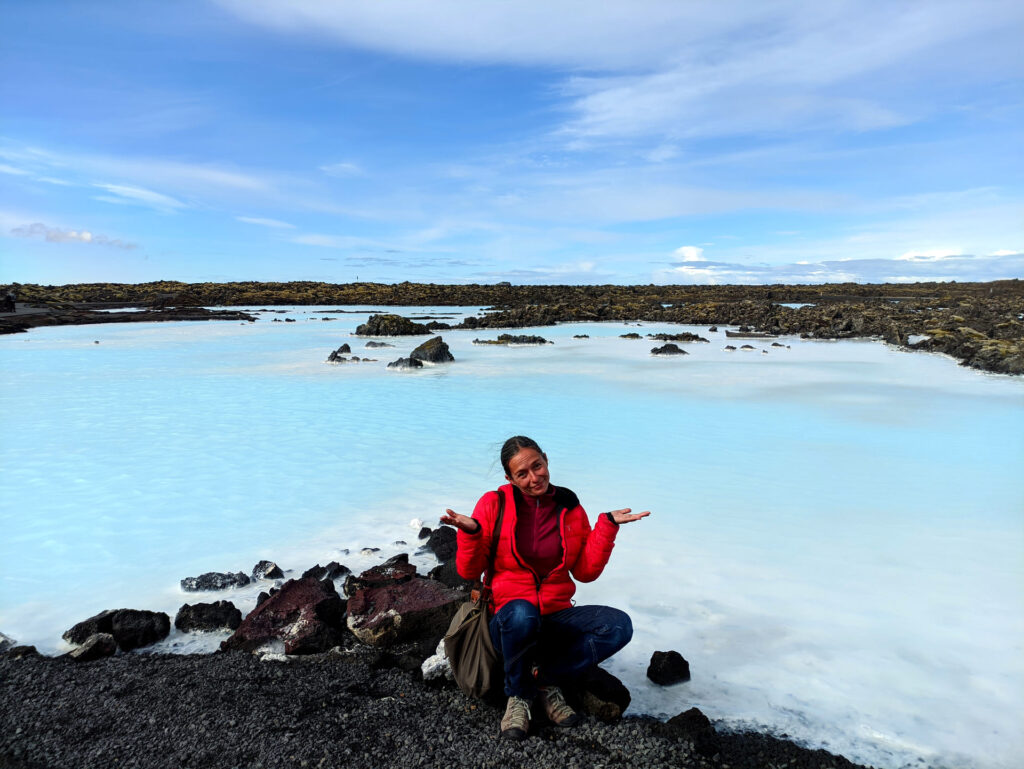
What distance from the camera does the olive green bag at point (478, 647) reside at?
3.04 metres

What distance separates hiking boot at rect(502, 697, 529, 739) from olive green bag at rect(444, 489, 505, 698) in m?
0.16

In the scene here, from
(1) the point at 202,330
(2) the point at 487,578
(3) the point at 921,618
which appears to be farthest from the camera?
(1) the point at 202,330

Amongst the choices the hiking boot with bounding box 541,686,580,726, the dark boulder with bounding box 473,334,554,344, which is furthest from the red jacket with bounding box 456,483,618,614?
the dark boulder with bounding box 473,334,554,344

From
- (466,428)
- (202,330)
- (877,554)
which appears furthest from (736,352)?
(202,330)

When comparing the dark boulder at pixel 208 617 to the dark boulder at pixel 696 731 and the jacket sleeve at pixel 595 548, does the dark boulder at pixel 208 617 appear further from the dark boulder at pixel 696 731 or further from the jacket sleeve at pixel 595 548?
the dark boulder at pixel 696 731

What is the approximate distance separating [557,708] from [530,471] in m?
1.08

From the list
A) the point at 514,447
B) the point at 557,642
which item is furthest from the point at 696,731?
the point at 514,447

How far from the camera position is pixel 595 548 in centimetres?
306

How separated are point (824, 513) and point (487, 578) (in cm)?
454

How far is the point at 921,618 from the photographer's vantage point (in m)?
4.32

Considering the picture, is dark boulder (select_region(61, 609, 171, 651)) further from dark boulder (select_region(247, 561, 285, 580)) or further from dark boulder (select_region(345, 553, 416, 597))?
dark boulder (select_region(345, 553, 416, 597))

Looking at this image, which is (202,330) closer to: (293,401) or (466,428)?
(293,401)

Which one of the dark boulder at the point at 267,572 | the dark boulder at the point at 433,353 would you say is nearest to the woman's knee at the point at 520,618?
the dark boulder at the point at 267,572

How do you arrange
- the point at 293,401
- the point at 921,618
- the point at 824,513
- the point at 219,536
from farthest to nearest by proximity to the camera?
the point at 293,401 → the point at 824,513 → the point at 219,536 → the point at 921,618
